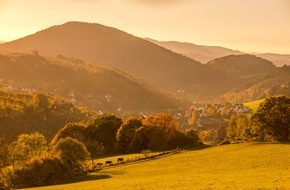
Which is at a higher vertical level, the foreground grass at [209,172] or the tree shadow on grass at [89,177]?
the foreground grass at [209,172]

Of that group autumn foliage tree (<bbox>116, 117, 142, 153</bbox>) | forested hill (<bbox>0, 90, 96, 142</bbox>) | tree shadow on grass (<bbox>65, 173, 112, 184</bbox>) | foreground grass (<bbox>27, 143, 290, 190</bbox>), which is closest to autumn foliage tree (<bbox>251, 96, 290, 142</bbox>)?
foreground grass (<bbox>27, 143, 290, 190</bbox>)

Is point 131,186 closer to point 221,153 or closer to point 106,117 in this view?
point 221,153

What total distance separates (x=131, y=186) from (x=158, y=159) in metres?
35.3

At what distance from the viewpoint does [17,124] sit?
586 ft

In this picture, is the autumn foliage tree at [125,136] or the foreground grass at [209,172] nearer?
the foreground grass at [209,172]

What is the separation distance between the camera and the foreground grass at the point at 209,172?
141 ft

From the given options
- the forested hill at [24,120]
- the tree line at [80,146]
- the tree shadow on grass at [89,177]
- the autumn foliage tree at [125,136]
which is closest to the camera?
the tree shadow on grass at [89,177]

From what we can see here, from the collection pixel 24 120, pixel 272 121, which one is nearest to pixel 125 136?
pixel 272 121

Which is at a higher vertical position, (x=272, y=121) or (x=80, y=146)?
(x=272, y=121)

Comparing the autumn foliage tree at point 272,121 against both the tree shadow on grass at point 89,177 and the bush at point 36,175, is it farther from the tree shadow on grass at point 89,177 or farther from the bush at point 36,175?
the bush at point 36,175

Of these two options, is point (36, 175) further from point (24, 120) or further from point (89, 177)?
point (24, 120)

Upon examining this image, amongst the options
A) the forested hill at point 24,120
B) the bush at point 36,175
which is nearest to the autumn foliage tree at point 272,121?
the bush at point 36,175

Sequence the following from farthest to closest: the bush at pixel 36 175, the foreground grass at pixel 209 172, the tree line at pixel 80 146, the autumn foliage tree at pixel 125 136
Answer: the autumn foliage tree at pixel 125 136
the tree line at pixel 80 146
the bush at pixel 36 175
the foreground grass at pixel 209 172

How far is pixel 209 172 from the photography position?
56375 mm
